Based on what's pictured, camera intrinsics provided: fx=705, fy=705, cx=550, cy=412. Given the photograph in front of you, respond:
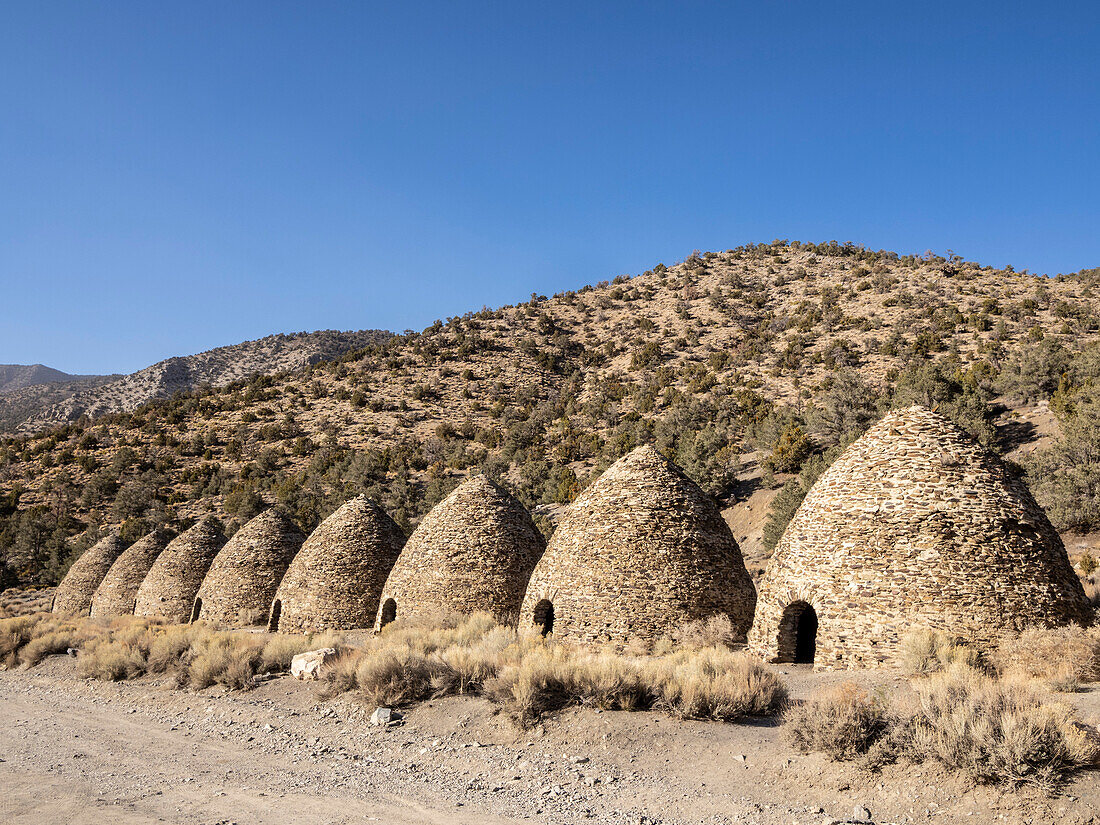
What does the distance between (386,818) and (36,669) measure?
1730 cm

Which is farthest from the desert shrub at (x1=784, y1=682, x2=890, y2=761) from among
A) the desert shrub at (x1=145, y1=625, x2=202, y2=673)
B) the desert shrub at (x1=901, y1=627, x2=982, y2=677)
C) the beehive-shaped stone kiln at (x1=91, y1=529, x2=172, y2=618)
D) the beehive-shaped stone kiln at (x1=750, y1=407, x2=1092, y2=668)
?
the beehive-shaped stone kiln at (x1=91, y1=529, x2=172, y2=618)

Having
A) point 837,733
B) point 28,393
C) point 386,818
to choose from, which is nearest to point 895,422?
point 837,733

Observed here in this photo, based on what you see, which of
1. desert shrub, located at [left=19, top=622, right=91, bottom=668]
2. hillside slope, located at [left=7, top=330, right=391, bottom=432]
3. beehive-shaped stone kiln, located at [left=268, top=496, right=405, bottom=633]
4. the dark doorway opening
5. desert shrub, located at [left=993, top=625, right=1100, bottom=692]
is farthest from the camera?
hillside slope, located at [left=7, top=330, right=391, bottom=432]

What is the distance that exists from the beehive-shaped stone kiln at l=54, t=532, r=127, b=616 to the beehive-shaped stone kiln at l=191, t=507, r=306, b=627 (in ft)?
33.1

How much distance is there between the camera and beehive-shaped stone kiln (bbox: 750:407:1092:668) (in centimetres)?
1012

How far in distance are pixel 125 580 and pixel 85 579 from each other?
437cm

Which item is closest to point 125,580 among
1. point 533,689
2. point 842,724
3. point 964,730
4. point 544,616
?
point 544,616

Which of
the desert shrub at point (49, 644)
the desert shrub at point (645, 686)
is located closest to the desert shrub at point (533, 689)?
the desert shrub at point (645, 686)

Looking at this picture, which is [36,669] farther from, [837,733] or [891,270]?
[891,270]

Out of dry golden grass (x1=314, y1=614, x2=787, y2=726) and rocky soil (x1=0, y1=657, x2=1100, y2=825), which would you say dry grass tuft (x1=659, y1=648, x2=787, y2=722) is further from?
rocky soil (x1=0, y1=657, x2=1100, y2=825)

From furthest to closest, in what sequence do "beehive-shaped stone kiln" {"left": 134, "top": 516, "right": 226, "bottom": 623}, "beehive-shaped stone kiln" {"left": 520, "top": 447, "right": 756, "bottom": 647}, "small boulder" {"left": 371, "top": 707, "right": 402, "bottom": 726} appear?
"beehive-shaped stone kiln" {"left": 134, "top": 516, "right": 226, "bottom": 623} → "beehive-shaped stone kiln" {"left": 520, "top": 447, "right": 756, "bottom": 647} → "small boulder" {"left": 371, "top": 707, "right": 402, "bottom": 726}

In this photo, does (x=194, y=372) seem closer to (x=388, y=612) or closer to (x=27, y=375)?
(x=388, y=612)

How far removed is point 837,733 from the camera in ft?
25.1

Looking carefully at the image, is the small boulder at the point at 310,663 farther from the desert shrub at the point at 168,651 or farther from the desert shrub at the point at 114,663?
the desert shrub at the point at 114,663
